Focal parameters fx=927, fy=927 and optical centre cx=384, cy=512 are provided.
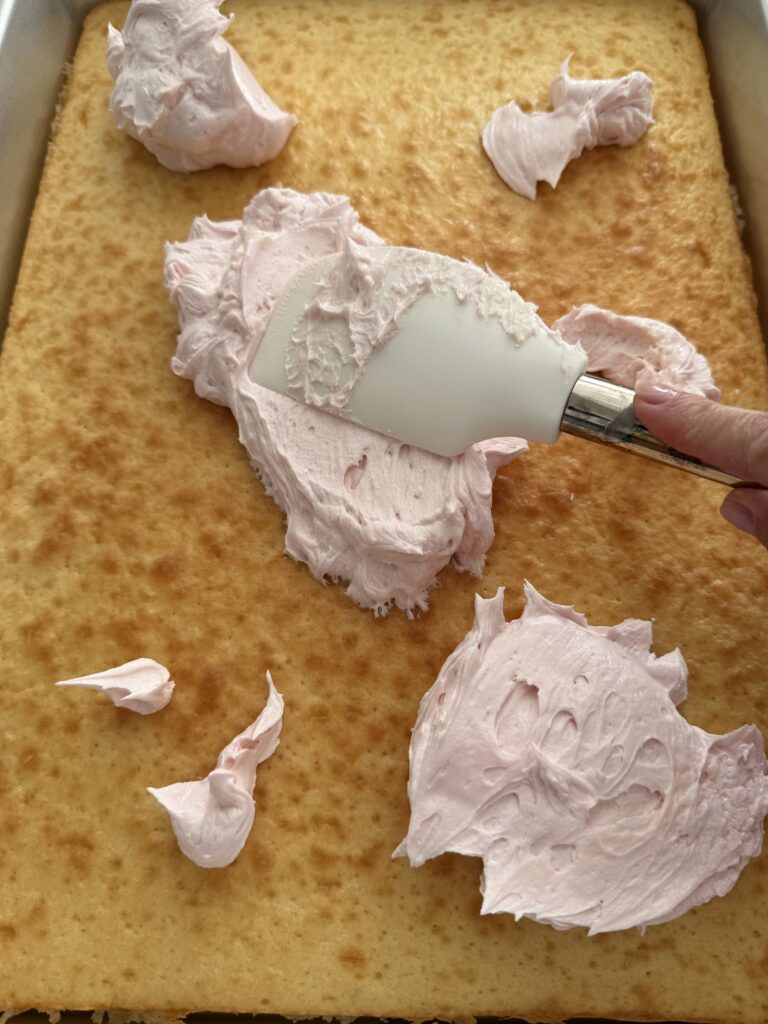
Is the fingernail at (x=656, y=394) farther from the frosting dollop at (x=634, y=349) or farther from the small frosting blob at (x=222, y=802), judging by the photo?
the small frosting blob at (x=222, y=802)

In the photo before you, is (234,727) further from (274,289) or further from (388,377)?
(274,289)

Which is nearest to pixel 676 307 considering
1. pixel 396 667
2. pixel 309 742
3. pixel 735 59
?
Answer: pixel 735 59

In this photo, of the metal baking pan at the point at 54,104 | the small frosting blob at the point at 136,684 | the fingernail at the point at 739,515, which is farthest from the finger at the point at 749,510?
the small frosting blob at the point at 136,684

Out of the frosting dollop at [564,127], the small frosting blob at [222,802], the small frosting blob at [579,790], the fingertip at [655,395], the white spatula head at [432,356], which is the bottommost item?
the small frosting blob at [222,802]

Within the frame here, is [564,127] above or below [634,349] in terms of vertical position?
above

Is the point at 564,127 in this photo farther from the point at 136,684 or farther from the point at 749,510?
the point at 136,684

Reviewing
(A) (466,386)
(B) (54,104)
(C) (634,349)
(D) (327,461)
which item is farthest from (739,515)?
(B) (54,104)
